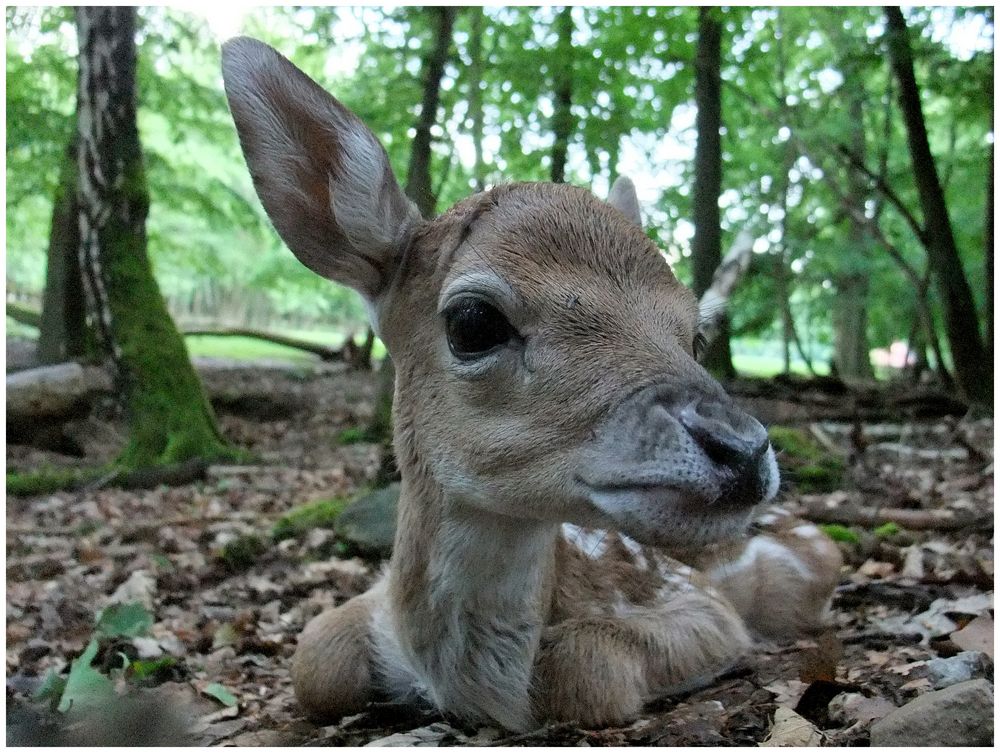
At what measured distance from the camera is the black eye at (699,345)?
2.75m

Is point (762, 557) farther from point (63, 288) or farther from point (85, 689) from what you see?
point (63, 288)

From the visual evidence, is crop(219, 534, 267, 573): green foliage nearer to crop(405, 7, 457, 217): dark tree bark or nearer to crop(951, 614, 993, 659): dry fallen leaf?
crop(405, 7, 457, 217): dark tree bark

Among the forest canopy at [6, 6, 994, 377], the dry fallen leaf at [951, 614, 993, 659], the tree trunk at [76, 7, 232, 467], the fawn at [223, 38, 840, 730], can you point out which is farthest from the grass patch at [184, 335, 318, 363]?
the dry fallen leaf at [951, 614, 993, 659]

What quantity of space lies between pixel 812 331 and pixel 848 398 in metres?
7.58

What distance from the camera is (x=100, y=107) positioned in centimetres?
723

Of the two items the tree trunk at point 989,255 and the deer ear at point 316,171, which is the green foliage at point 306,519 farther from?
the tree trunk at point 989,255

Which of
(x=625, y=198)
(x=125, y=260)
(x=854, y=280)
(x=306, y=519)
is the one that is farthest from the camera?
(x=854, y=280)

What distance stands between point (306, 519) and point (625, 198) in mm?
3101

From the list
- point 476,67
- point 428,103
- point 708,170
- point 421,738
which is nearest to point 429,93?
point 428,103

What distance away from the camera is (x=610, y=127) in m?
7.60

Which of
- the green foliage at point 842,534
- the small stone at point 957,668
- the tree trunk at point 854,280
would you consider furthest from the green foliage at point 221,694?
the tree trunk at point 854,280

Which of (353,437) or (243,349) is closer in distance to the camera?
(353,437)

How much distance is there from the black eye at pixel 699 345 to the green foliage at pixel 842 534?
227 centimetres

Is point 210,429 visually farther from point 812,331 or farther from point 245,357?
point 812,331
